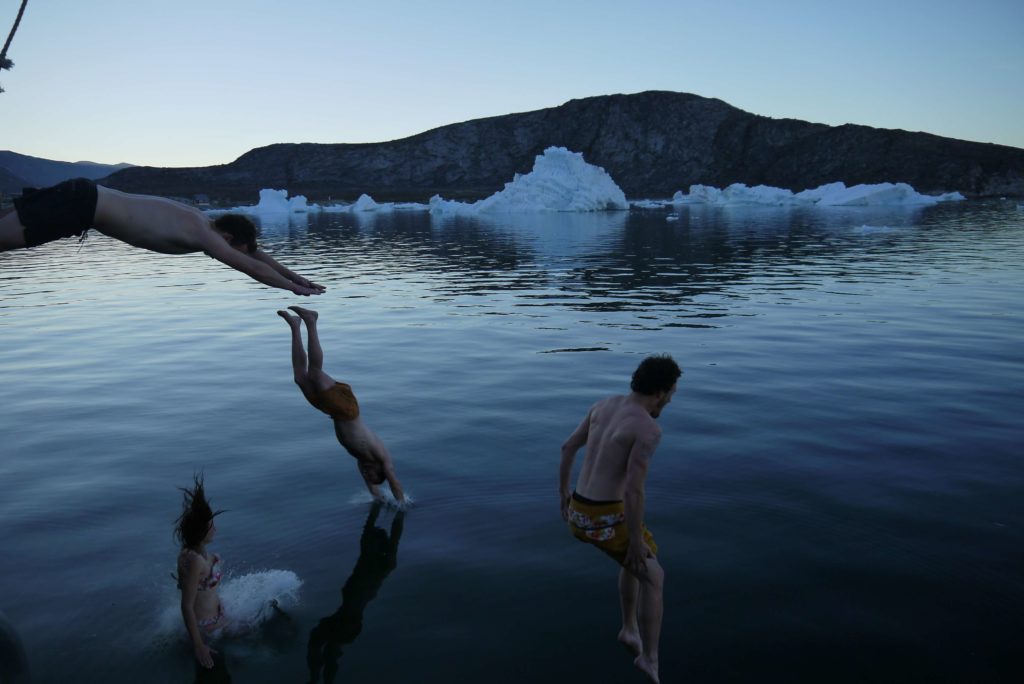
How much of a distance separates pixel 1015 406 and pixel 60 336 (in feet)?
60.9

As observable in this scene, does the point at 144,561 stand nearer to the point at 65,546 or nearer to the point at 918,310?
the point at 65,546

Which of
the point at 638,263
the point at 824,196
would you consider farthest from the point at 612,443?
the point at 824,196

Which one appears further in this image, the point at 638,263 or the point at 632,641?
the point at 638,263

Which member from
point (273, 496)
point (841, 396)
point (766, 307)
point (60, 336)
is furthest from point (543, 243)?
point (273, 496)

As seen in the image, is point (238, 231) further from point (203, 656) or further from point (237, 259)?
point (203, 656)

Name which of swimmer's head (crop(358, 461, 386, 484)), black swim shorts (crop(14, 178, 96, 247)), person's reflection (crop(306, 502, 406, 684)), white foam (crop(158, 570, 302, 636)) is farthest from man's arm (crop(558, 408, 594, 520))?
black swim shorts (crop(14, 178, 96, 247))

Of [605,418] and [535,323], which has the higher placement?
[605,418]

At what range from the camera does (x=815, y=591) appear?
5527 mm

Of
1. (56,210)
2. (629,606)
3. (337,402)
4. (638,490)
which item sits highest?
(56,210)

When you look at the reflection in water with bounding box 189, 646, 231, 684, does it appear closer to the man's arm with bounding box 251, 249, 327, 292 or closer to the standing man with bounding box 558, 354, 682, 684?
the standing man with bounding box 558, 354, 682, 684

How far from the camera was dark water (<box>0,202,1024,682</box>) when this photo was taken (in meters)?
4.93

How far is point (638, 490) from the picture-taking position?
4.45 meters

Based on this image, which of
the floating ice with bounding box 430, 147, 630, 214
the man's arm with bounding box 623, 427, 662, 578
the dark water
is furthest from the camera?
the floating ice with bounding box 430, 147, 630, 214

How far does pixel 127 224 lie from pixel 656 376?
3463mm
